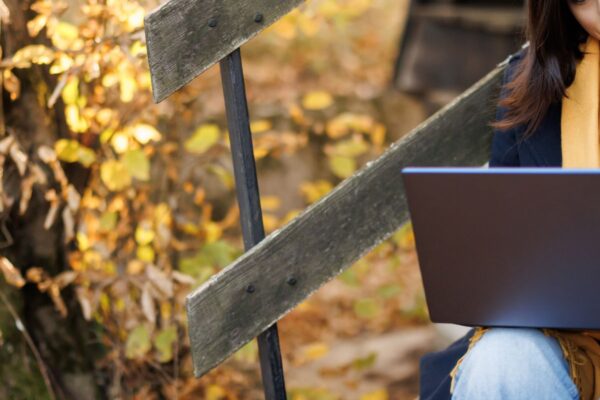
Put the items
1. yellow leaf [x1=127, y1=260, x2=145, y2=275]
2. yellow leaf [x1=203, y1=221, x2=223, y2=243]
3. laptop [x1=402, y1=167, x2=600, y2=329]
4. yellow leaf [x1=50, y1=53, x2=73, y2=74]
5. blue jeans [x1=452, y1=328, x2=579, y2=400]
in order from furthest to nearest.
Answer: yellow leaf [x1=203, y1=221, x2=223, y2=243]
yellow leaf [x1=127, y1=260, x2=145, y2=275]
yellow leaf [x1=50, y1=53, x2=73, y2=74]
blue jeans [x1=452, y1=328, x2=579, y2=400]
laptop [x1=402, y1=167, x2=600, y2=329]

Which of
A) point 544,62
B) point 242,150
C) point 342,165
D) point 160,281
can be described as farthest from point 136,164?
point 544,62

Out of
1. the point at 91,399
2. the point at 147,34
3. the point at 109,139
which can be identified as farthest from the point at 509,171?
the point at 91,399

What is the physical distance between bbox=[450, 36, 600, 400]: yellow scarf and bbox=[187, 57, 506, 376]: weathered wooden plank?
22cm

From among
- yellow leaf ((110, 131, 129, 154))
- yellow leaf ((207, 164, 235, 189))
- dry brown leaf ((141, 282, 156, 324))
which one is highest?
yellow leaf ((110, 131, 129, 154))

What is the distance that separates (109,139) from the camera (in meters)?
2.66

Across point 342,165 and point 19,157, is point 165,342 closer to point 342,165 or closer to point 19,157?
point 19,157

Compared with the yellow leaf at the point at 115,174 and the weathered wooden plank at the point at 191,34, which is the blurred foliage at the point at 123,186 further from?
the weathered wooden plank at the point at 191,34

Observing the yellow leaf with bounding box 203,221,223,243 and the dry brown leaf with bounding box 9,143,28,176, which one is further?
the yellow leaf with bounding box 203,221,223,243

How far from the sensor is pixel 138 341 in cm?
265

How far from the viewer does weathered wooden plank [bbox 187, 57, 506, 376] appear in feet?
6.59

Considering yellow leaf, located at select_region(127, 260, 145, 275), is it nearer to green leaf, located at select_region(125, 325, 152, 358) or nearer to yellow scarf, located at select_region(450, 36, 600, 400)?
green leaf, located at select_region(125, 325, 152, 358)

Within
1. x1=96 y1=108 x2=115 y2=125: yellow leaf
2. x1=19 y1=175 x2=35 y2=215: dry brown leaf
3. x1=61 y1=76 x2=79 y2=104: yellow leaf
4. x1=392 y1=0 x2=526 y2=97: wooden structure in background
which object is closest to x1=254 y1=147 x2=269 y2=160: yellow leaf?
x1=96 y1=108 x2=115 y2=125: yellow leaf

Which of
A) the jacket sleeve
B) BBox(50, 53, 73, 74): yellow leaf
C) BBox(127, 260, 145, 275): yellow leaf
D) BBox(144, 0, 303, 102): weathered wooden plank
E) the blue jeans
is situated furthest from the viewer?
BBox(127, 260, 145, 275): yellow leaf

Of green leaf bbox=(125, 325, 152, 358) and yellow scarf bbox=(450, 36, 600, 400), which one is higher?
yellow scarf bbox=(450, 36, 600, 400)
